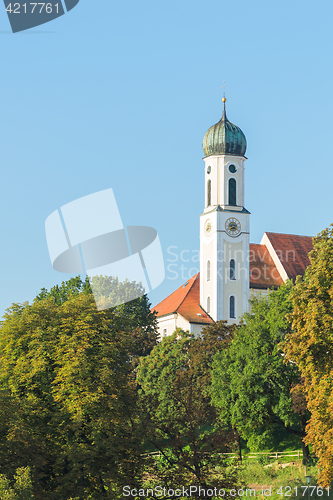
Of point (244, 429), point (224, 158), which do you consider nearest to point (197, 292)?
point (224, 158)

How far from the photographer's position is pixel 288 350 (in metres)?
25.2

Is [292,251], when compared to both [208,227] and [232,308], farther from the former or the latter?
[232,308]

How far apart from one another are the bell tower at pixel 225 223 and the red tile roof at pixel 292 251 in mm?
4558

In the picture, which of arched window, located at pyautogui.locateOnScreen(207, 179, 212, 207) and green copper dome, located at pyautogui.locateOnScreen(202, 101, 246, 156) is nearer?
green copper dome, located at pyautogui.locateOnScreen(202, 101, 246, 156)

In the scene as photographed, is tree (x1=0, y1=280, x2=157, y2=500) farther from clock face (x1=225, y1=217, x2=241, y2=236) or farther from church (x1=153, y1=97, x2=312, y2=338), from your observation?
clock face (x1=225, y1=217, x2=241, y2=236)

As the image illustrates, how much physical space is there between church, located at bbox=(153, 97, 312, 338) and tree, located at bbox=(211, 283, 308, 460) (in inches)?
1067

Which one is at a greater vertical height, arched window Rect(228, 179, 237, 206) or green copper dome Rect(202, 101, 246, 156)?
green copper dome Rect(202, 101, 246, 156)

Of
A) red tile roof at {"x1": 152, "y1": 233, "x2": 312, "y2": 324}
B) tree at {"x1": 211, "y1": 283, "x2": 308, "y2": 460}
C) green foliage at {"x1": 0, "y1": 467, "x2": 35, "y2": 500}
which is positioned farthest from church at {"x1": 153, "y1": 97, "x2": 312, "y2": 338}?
green foliage at {"x1": 0, "y1": 467, "x2": 35, "y2": 500}

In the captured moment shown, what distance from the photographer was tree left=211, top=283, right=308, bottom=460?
41.6 meters

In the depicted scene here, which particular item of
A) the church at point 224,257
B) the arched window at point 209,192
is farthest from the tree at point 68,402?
the arched window at point 209,192

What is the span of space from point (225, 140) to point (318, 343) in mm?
52918

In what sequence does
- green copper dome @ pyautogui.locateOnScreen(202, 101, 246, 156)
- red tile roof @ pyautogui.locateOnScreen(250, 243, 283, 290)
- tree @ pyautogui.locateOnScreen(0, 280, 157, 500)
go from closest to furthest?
tree @ pyautogui.locateOnScreen(0, 280, 157, 500)
green copper dome @ pyautogui.locateOnScreen(202, 101, 246, 156)
red tile roof @ pyautogui.locateOnScreen(250, 243, 283, 290)

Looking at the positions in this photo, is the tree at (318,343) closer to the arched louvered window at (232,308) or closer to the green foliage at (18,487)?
the green foliage at (18,487)

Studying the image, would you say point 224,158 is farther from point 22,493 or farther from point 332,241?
point 22,493
